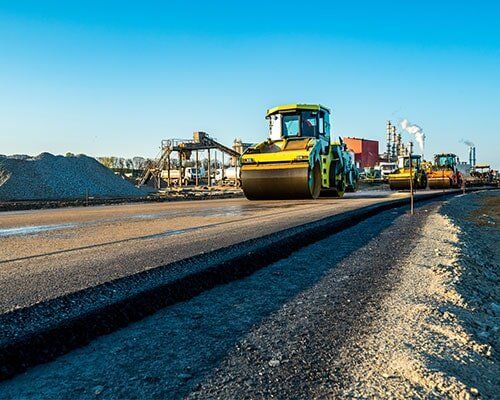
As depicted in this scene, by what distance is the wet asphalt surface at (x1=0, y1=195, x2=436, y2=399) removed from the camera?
5.56ft

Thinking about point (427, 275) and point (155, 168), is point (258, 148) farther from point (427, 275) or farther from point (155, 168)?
point (155, 168)

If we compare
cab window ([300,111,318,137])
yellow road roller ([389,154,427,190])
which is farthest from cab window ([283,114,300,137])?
yellow road roller ([389,154,427,190])

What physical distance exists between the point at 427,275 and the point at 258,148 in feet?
34.0

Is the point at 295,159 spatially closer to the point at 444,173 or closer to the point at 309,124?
the point at 309,124

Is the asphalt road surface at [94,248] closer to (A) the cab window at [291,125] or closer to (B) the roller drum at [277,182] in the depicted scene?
(B) the roller drum at [277,182]

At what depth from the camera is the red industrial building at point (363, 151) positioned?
9869 cm

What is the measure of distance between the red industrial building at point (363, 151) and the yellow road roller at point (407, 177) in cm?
6998

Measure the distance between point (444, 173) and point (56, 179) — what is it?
24.0 metres

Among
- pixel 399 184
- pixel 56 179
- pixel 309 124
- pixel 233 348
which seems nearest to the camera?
pixel 233 348

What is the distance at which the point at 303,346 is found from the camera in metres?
2.10

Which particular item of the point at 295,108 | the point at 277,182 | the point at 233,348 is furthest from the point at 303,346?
the point at 295,108

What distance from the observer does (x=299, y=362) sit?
1.92 meters

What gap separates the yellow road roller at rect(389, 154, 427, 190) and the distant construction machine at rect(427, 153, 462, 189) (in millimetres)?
707

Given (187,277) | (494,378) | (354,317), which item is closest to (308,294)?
(354,317)
